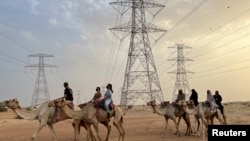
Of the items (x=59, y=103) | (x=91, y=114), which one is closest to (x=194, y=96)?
(x=91, y=114)

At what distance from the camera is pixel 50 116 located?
2145 cm

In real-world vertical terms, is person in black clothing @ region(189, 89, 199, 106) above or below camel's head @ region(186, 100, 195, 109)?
above

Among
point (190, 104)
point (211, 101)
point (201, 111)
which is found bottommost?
point (201, 111)

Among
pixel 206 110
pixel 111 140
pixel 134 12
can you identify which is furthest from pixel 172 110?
pixel 134 12

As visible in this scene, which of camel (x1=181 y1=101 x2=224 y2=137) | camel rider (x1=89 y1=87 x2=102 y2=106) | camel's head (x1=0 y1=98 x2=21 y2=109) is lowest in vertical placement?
camel (x1=181 y1=101 x2=224 y2=137)

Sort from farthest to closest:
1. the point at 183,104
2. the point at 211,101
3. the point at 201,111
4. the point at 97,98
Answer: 1. the point at 211,101
2. the point at 201,111
3. the point at 183,104
4. the point at 97,98

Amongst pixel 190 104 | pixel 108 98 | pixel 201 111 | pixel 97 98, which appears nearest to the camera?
pixel 108 98

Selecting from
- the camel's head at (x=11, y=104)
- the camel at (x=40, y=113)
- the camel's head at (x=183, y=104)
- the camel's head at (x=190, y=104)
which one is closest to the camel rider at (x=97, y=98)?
the camel at (x=40, y=113)

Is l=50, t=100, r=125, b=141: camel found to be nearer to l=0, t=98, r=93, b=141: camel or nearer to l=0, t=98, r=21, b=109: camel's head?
l=0, t=98, r=93, b=141: camel

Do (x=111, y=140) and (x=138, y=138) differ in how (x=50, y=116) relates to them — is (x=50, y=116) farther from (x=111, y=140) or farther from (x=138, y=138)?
(x=138, y=138)

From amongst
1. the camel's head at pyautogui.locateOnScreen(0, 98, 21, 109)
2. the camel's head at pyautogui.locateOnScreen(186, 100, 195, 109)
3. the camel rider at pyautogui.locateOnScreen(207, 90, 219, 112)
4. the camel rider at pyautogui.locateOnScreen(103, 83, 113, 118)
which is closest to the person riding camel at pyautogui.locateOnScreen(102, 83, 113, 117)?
the camel rider at pyautogui.locateOnScreen(103, 83, 113, 118)

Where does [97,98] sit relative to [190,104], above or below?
above

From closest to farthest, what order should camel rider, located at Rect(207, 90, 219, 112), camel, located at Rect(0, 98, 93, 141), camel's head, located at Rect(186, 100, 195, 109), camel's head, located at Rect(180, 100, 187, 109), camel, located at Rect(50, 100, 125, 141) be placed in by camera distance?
camel, located at Rect(50, 100, 125, 141) < camel, located at Rect(0, 98, 93, 141) < camel's head, located at Rect(180, 100, 187, 109) < camel rider, located at Rect(207, 90, 219, 112) < camel's head, located at Rect(186, 100, 195, 109)

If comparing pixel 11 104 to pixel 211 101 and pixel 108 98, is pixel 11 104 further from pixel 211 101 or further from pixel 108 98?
pixel 211 101
